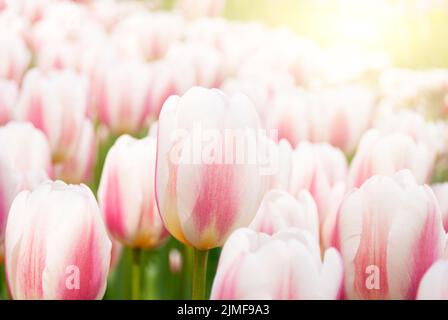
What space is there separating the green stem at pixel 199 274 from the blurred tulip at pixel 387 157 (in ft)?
0.40

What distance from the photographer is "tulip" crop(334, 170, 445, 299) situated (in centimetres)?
42

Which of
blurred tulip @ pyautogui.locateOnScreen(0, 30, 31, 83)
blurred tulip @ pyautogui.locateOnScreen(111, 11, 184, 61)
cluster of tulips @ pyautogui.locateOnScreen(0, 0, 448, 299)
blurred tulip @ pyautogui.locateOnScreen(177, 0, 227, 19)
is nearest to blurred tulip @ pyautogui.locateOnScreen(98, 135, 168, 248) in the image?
cluster of tulips @ pyautogui.locateOnScreen(0, 0, 448, 299)

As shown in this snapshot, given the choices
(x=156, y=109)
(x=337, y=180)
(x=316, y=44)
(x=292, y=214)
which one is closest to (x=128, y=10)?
(x=316, y=44)

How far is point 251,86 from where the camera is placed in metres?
0.71

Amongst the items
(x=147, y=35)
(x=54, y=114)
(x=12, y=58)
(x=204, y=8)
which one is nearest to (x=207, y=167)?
(x=54, y=114)

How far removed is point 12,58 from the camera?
0.75 meters

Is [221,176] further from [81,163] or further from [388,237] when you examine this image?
[81,163]

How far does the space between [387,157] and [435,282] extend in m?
0.17

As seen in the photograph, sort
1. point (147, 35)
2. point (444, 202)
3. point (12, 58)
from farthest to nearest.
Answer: point (147, 35) < point (12, 58) < point (444, 202)

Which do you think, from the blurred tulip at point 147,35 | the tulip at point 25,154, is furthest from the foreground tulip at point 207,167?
the blurred tulip at point 147,35

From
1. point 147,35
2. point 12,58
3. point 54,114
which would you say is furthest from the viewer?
point 147,35

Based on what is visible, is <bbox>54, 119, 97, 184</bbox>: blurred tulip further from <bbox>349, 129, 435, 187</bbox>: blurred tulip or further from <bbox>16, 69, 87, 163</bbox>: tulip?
<bbox>349, 129, 435, 187</bbox>: blurred tulip

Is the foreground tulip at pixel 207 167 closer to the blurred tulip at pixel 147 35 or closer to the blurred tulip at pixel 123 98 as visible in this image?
the blurred tulip at pixel 123 98
